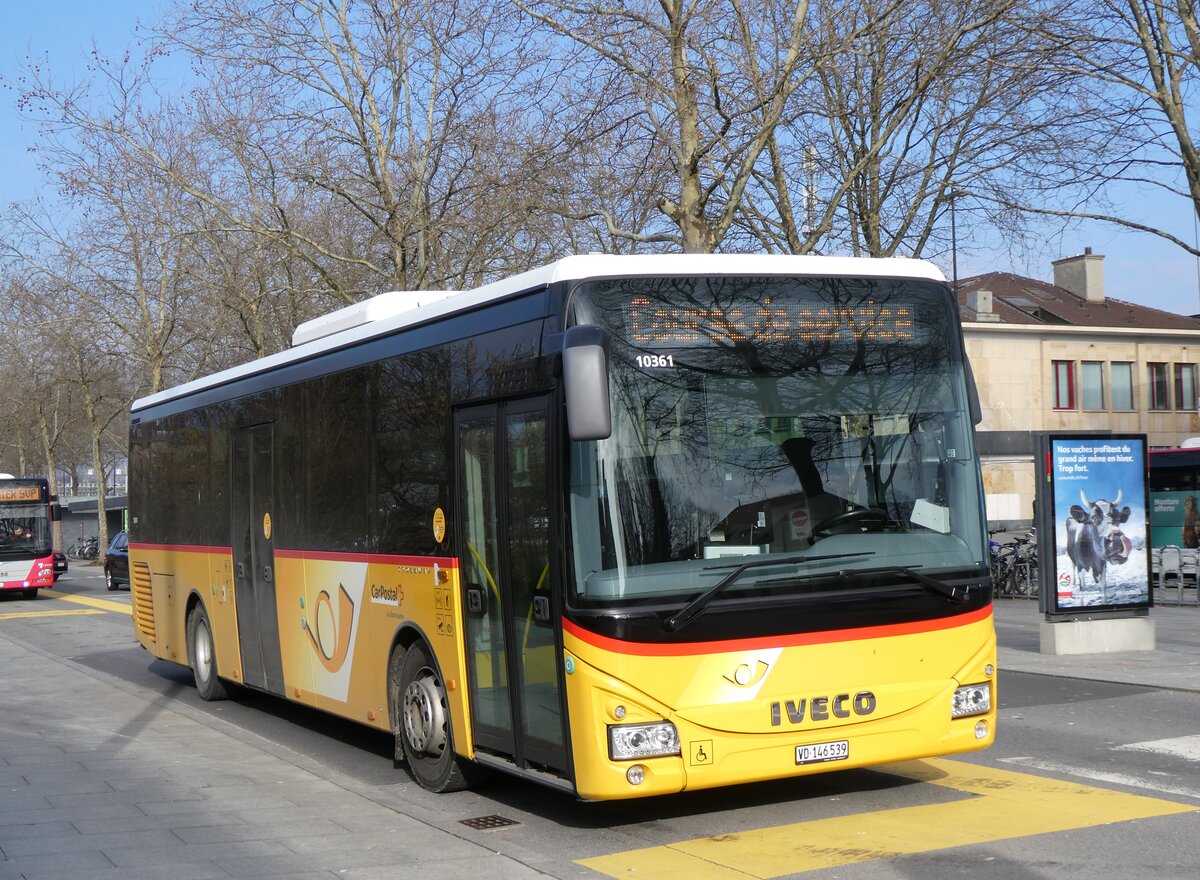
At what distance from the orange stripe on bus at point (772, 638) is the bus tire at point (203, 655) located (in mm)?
7911

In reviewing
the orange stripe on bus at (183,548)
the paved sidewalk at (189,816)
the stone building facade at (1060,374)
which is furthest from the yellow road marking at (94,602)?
the stone building facade at (1060,374)

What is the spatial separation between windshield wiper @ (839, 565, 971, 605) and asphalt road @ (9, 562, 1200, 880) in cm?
117

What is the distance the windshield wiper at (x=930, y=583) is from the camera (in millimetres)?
7465

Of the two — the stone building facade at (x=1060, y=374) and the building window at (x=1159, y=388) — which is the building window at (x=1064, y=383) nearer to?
the stone building facade at (x=1060, y=374)

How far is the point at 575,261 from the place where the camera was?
7.44 meters

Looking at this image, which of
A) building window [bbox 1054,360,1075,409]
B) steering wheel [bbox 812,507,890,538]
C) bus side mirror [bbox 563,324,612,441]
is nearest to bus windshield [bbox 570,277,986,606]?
steering wheel [bbox 812,507,890,538]

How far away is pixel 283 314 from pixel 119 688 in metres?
18.4

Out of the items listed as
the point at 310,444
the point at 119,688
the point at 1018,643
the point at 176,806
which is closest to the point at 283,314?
the point at 119,688

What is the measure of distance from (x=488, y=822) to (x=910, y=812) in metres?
2.36

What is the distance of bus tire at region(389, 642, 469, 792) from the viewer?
346 inches

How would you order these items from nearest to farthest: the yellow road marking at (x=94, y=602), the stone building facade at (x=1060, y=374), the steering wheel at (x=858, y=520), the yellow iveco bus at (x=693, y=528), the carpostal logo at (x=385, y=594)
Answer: the yellow iveco bus at (x=693, y=528)
the steering wheel at (x=858, y=520)
the carpostal logo at (x=385, y=594)
the yellow road marking at (x=94, y=602)
the stone building facade at (x=1060, y=374)

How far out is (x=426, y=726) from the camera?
29.2 feet

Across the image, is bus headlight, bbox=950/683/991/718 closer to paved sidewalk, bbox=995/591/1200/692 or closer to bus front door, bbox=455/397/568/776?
bus front door, bbox=455/397/568/776

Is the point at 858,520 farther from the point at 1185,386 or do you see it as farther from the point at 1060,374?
the point at 1185,386
